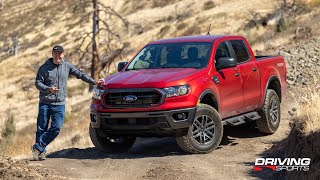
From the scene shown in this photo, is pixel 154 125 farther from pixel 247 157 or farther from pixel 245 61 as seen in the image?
pixel 245 61

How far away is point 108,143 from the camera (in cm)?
1013

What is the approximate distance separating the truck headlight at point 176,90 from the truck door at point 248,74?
1.79 metres

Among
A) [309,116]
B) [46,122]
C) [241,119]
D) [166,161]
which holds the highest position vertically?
[309,116]

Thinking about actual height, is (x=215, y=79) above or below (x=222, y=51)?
below

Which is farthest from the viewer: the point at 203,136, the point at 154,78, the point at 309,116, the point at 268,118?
the point at 268,118

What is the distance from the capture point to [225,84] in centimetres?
983

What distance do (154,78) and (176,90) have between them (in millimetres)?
421

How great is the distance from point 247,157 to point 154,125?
1.64 meters

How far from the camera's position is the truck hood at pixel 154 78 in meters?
8.90

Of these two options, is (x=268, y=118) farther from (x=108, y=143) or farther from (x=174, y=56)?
(x=108, y=143)

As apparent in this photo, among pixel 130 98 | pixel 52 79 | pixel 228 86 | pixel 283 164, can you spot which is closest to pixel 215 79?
→ pixel 228 86


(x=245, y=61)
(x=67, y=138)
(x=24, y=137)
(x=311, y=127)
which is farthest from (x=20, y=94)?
(x=311, y=127)

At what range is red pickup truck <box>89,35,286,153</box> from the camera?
350 inches

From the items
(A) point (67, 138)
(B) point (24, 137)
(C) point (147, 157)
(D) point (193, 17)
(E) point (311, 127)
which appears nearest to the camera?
(E) point (311, 127)
